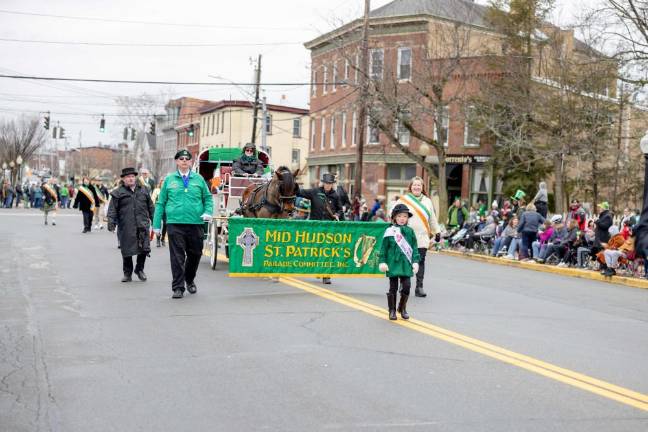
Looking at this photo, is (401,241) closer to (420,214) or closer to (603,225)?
(420,214)

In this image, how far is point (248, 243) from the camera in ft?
42.0

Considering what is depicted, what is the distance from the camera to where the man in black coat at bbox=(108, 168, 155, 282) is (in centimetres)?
1365

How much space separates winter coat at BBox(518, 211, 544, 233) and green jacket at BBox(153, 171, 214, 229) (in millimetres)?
12768

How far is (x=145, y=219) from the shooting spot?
1405cm

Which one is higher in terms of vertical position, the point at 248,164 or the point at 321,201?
the point at 248,164

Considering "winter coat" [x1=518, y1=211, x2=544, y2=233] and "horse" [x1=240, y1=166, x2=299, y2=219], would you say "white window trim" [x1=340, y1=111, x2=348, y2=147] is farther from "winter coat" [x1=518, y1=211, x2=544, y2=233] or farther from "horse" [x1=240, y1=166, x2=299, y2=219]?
"horse" [x1=240, y1=166, x2=299, y2=219]

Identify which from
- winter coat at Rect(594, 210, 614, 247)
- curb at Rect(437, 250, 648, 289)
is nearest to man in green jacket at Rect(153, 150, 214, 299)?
curb at Rect(437, 250, 648, 289)

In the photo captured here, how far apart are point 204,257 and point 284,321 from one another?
933cm

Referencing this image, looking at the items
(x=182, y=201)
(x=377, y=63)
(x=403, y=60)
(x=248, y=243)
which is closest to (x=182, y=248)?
(x=182, y=201)

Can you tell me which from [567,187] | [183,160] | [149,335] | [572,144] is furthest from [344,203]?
[567,187]

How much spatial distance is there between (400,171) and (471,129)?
7.72 m

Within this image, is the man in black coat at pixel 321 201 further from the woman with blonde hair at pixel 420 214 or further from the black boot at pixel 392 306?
the black boot at pixel 392 306

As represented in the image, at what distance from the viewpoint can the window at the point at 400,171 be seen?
48.2 m

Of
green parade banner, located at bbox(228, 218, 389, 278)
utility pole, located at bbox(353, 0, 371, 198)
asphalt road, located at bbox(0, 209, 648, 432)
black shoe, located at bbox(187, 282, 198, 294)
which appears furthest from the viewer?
utility pole, located at bbox(353, 0, 371, 198)
